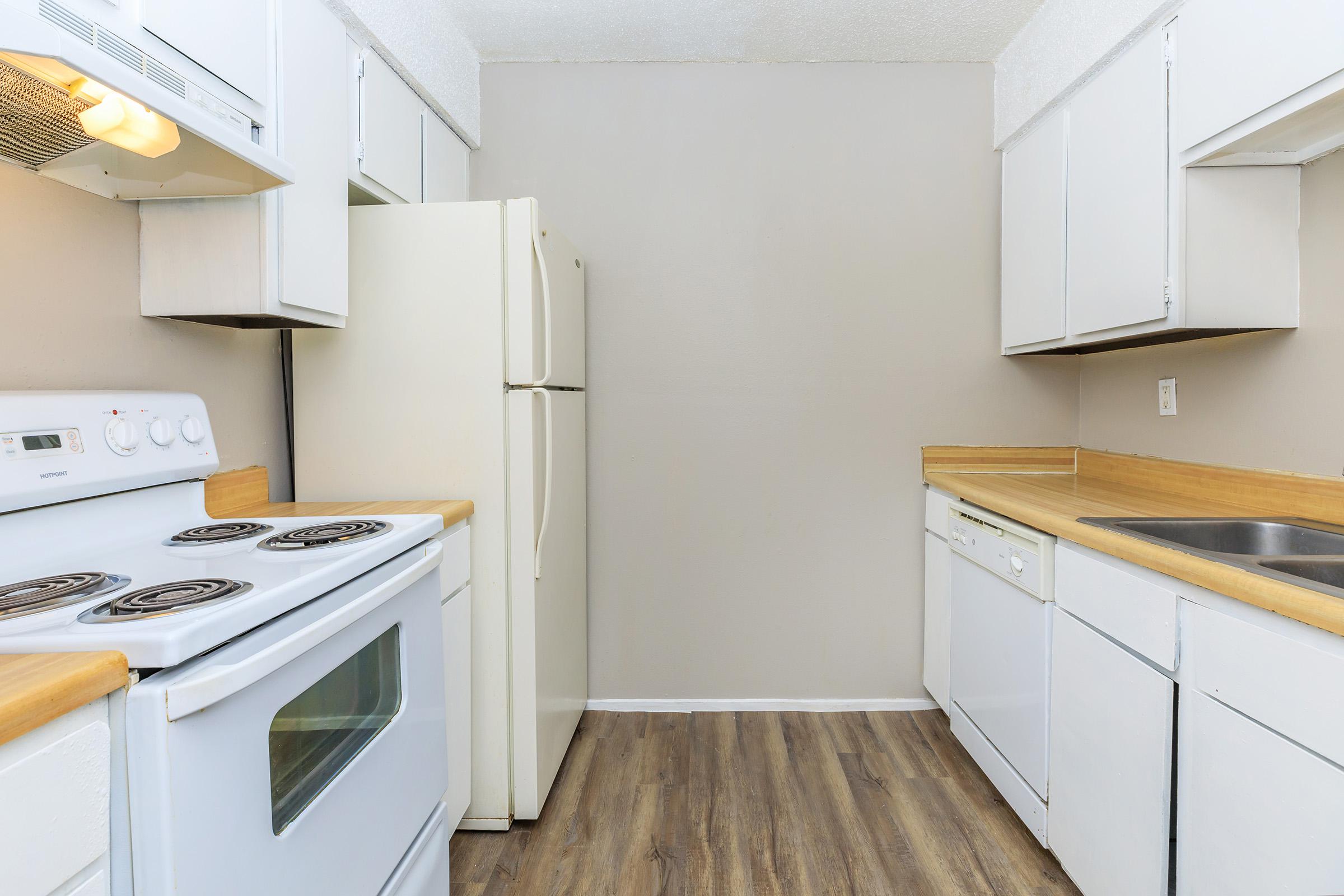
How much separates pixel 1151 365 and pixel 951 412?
64cm

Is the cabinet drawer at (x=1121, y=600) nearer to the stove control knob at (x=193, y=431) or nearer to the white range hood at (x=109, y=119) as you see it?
the white range hood at (x=109, y=119)

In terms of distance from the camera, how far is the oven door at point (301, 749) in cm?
73

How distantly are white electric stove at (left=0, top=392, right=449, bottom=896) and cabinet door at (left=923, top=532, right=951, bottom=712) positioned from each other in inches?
67.6

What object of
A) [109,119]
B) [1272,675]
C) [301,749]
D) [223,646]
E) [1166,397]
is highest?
[109,119]

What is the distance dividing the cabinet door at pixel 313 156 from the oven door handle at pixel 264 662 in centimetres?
71

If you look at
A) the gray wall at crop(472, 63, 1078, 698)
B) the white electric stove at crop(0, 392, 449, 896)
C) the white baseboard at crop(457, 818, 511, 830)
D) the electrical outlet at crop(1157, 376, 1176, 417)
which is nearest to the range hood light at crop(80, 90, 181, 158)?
the white electric stove at crop(0, 392, 449, 896)

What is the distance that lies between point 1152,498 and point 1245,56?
110 centimetres

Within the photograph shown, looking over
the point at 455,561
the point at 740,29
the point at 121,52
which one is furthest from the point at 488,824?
the point at 740,29

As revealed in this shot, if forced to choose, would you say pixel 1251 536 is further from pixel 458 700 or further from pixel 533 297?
pixel 458 700

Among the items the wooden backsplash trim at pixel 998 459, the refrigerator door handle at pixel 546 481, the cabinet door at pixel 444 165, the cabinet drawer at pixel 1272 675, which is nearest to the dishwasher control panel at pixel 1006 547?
the wooden backsplash trim at pixel 998 459

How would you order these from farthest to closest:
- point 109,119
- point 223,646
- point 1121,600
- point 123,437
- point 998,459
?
point 998,459, point 1121,600, point 123,437, point 109,119, point 223,646

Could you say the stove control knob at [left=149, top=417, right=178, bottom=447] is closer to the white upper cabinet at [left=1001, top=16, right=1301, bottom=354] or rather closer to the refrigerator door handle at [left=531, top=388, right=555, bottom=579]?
the refrigerator door handle at [left=531, top=388, right=555, bottom=579]

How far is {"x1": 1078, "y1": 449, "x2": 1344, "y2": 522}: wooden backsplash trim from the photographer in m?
1.56

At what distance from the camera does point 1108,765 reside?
143 centimetres
